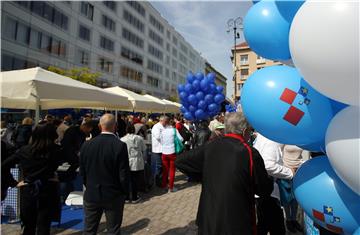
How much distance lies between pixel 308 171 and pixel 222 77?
125048 millimetres

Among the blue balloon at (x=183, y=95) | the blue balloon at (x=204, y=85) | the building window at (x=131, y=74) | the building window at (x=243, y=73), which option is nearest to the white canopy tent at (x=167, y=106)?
the blue balloon at (x=183, y=95)

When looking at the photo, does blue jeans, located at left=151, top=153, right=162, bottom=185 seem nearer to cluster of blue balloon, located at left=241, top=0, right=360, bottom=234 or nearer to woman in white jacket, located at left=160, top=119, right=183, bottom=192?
woman in white jacket, located at left=160, top=119, right=183, bottom=192

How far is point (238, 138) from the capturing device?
239cm

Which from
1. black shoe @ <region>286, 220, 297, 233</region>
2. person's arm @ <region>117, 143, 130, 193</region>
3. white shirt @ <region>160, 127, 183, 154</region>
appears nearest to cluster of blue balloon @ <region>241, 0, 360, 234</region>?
person's arm @ <region>117, 143, 130, 193</region>

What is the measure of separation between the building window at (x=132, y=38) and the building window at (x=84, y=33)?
8.99 metres

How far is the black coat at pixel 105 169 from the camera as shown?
127 inches

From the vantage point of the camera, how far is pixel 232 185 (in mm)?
2232

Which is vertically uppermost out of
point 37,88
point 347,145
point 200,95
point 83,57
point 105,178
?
point 83,57

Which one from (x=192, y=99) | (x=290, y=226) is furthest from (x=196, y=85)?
(x=290, y=226)


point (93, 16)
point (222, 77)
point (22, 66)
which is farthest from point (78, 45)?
point (222, 77)

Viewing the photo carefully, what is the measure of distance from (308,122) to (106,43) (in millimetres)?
38121

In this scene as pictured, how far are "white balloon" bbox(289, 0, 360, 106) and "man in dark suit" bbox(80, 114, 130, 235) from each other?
7.64 ft

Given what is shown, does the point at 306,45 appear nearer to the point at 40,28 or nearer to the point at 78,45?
the point at 40,28

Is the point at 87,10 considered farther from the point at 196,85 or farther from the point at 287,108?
the point at 287,108
